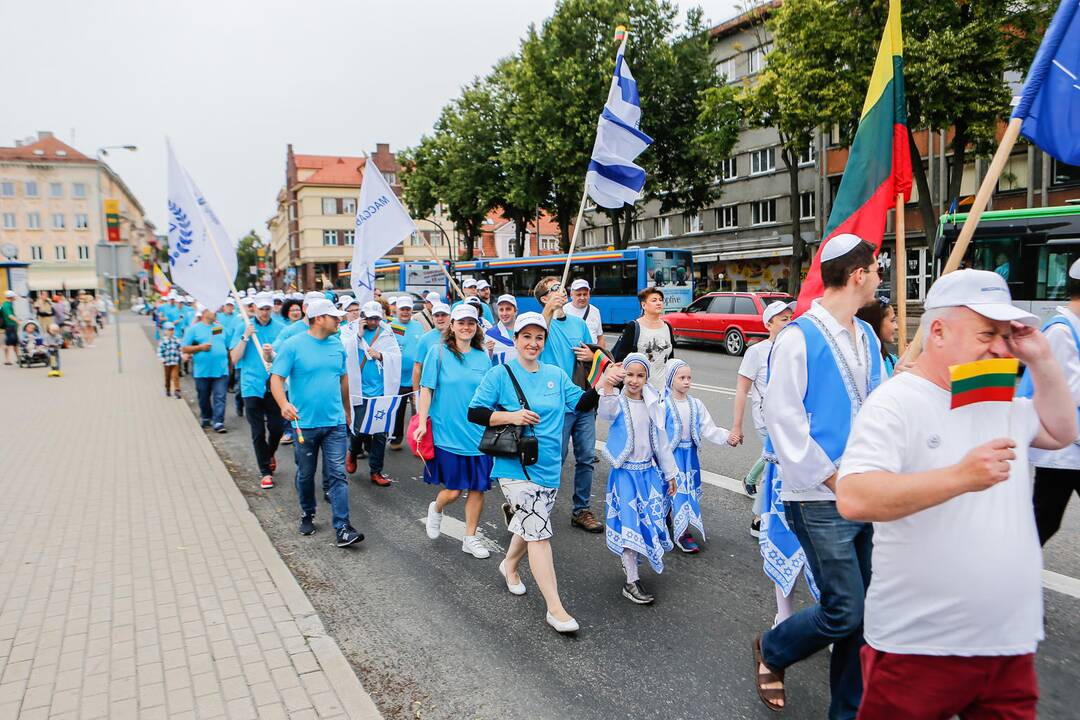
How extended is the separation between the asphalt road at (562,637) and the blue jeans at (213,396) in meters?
4.94

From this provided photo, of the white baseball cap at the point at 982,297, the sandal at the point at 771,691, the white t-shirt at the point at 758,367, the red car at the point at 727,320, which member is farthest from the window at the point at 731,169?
the white baseball cap at the point at 982,297

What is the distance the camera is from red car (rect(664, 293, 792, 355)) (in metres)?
18.4

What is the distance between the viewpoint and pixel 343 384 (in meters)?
6.46

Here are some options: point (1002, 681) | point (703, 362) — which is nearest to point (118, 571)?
point (1002, 681)

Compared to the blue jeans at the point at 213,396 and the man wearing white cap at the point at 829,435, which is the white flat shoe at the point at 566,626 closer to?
the man wearing white cap at the point at 829,435

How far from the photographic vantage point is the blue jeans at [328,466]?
568cm

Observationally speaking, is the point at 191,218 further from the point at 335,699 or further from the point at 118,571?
the point at 335,699

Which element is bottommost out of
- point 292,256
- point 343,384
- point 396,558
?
point 396,558

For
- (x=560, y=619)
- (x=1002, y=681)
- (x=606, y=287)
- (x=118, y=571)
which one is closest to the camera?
(x=1002, y=681)

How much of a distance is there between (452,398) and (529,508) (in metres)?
1.52

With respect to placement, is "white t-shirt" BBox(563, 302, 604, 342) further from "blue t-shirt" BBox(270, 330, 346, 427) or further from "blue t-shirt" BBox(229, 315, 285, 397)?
"blue t-shirt" BBox(229, 315, 285, 397)

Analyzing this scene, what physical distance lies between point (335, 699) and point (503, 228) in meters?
78.6

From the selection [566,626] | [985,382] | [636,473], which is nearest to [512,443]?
[636,473]

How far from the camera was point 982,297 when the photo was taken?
1996mm
